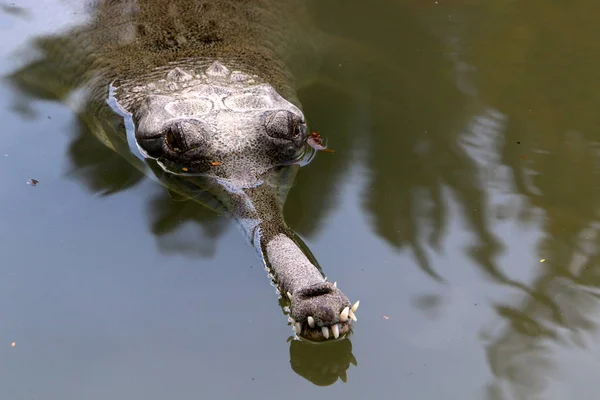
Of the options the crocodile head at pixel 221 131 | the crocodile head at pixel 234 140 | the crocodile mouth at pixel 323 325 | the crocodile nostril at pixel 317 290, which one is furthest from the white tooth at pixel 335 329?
the crocodile head at pixel 221 131

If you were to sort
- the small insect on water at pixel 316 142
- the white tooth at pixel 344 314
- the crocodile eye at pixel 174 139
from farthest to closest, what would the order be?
the small insect on water at pixel 316 142 < the crocodile eye at pixel 174 139 < the white tooth at pixel 344 314

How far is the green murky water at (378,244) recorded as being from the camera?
110 inches

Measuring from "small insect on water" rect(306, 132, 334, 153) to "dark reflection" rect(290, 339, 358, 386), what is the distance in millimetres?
1543

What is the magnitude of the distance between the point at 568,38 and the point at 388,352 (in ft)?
11.3

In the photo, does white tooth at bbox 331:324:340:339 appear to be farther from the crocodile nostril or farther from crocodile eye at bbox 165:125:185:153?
crocodile eye at bbox 165:125:185:153

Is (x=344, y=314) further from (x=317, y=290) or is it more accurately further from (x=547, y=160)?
(x=547, y=160)

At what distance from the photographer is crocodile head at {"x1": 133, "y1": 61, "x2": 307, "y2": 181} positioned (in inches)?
148

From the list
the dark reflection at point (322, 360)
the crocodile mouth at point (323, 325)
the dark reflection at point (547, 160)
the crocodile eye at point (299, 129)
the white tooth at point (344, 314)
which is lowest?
the dark reflection at point (322, 360)

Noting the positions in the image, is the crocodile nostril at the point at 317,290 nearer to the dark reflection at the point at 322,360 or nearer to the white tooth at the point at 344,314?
the white tooth at the point at 344,314

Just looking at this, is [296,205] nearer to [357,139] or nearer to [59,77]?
[357,139]

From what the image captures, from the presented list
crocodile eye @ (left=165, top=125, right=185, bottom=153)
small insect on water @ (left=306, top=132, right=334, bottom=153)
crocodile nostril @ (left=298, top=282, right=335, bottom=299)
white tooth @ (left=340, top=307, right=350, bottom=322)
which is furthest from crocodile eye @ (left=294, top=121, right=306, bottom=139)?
white tooth @ (left=340, top=307, right=350, bottom=322)

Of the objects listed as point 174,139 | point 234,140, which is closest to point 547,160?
point 234,140

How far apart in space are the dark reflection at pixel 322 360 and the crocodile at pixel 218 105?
0.08 meters

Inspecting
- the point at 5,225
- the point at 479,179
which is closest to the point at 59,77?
the point at 5,225
